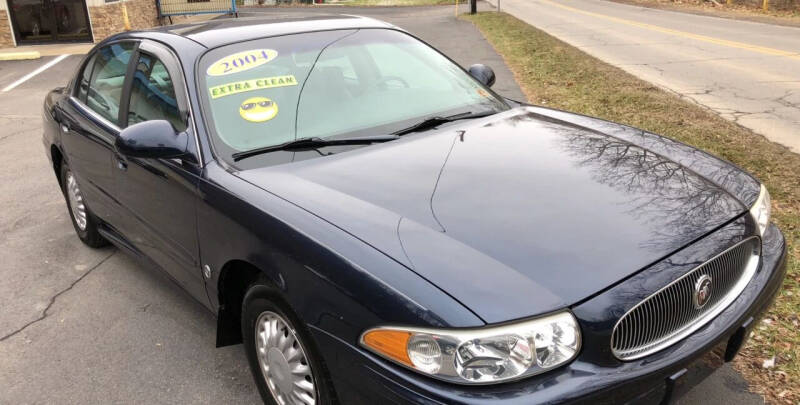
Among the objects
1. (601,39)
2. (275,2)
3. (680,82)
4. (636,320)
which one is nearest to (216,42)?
(636,320)

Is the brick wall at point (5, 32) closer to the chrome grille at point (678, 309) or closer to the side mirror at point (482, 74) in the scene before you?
the side mirror at point (482, 74)

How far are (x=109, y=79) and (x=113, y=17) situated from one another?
14.8m

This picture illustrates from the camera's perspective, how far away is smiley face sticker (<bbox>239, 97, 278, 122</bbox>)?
10.1 ft

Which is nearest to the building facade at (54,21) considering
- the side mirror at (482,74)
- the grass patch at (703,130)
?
the grass patch at (703,130)

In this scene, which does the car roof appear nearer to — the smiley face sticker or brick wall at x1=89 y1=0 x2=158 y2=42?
the smiley face sticker

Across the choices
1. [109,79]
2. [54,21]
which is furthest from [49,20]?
[109,79]

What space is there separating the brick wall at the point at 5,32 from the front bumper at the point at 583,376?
17986mm

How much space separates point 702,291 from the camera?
7.38ft

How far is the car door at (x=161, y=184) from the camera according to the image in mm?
3057

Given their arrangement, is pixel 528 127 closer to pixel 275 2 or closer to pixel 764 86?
pixel 764 86

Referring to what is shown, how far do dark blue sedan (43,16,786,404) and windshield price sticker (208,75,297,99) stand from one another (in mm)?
14

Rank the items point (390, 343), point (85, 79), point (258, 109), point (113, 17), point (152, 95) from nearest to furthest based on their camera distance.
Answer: point (390, 343)
point (258, 109)
point (152, 95)
point (85, 79)
point (113, 17)

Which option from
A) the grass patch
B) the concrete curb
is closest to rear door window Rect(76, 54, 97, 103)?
the grass patch

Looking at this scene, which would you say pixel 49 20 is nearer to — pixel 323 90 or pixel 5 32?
pixel 5 32
